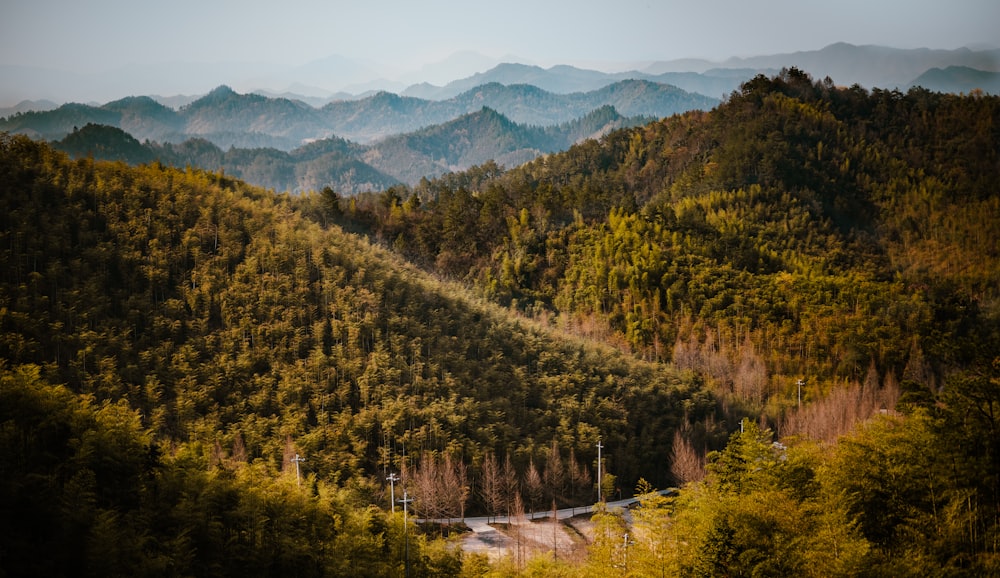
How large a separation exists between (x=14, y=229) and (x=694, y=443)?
147 ft

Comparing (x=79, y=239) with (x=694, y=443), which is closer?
(x=79, y=239)

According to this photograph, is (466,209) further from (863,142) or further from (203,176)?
(863,142)

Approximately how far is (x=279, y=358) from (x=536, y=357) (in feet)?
60.1

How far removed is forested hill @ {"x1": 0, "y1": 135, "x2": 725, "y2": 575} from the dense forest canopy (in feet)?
0.65

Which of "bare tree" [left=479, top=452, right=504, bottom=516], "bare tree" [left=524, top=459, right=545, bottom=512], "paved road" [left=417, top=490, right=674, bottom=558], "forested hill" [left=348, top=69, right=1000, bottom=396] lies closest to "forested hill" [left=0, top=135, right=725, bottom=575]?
"bare tree" [left=524, top=459, right=545, bottom=512]

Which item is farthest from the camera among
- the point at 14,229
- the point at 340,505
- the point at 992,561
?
the point at 14,229

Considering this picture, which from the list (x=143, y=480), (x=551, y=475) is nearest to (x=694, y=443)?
(x=551, y=475)

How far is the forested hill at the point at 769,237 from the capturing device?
195ft

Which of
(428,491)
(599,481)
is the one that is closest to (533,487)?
(599,481)

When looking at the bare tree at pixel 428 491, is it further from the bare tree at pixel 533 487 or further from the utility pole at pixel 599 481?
the utility pole at pixel 599 481

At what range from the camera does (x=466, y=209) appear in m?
81.0

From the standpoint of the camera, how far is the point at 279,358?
41312 mm

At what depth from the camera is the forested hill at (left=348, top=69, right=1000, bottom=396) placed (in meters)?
59.4

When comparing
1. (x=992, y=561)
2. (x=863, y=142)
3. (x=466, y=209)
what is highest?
(x=863, y=142)
